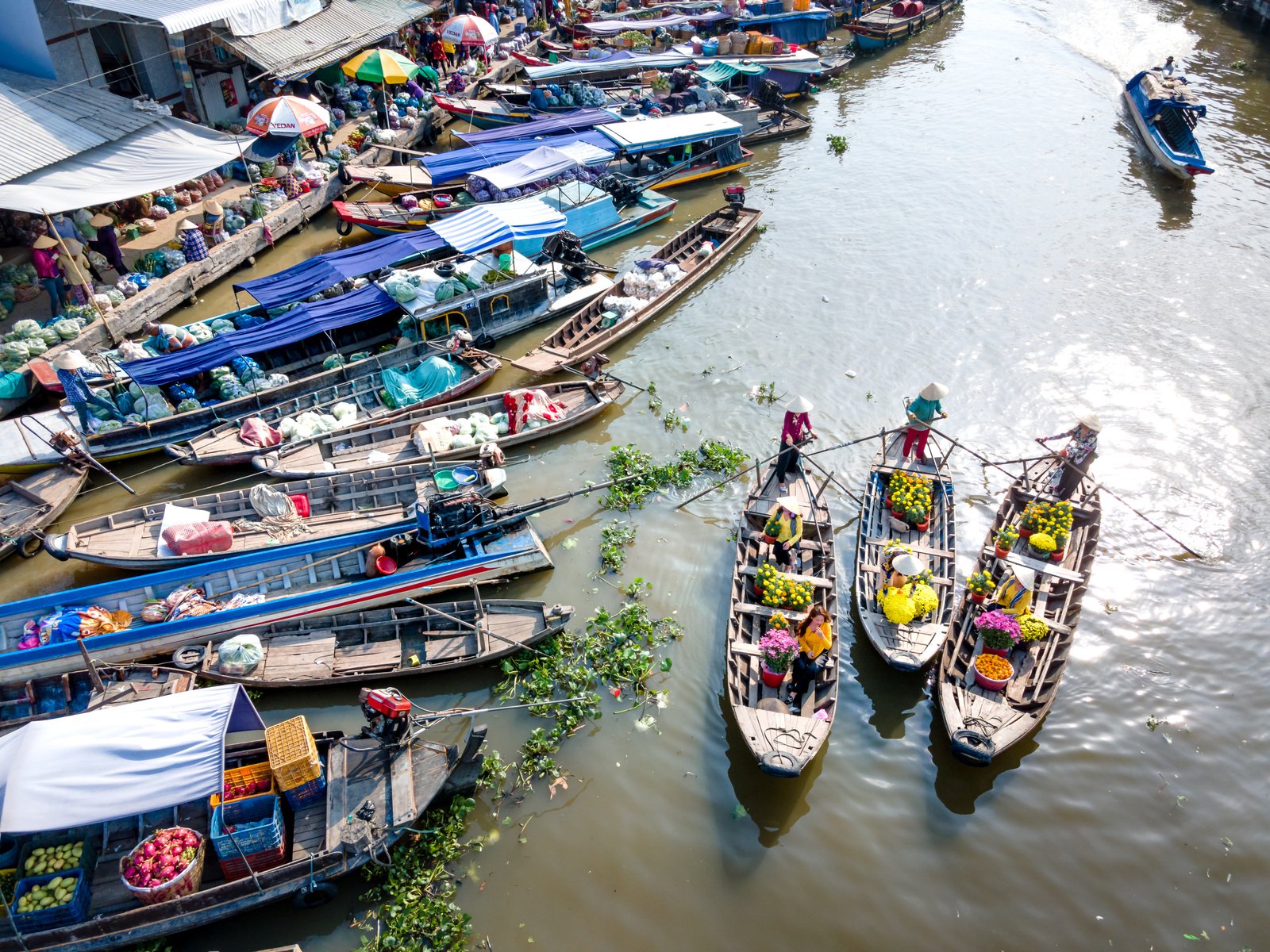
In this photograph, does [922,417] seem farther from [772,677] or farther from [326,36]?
[326,36]

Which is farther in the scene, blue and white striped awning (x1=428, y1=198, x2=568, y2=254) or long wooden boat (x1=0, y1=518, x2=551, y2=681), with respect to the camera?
blue and white striped awning (x1=428, y1=198, x2=568, y2=254)

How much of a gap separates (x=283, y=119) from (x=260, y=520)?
16.3 metres

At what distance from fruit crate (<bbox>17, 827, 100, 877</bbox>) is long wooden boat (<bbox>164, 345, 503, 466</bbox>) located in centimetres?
835

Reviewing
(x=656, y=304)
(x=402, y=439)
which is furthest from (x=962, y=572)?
(x=402, y=439)

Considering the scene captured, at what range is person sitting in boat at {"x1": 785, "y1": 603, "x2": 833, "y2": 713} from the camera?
12578 mm

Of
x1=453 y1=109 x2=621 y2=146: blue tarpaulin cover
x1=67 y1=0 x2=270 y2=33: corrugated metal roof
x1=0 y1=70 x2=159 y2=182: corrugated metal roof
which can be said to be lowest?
x1=453 y1=109 x2=621 y2=146: blue tarpaulin cover

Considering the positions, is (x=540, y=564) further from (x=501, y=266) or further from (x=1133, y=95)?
(x=1133, y=95)

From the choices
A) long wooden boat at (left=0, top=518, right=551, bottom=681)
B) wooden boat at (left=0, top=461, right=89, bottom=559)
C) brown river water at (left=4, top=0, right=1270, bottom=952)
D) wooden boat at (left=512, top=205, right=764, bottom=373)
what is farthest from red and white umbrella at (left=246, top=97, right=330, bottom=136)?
long wooden boat at (left=0, top=518, right=551, bottom=681)

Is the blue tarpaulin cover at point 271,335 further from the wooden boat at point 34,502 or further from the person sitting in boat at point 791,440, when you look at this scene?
the person sitting in boat at point 791,440

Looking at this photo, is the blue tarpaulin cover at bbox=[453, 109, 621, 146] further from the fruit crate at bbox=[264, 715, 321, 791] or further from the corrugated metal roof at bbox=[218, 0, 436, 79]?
the fruit crate at bbox=[264, 715, 321, 791]

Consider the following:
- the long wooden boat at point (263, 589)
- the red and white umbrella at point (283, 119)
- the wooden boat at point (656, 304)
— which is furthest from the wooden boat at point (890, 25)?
the long wooden boat at point (263, 589)

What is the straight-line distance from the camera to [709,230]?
27016mm

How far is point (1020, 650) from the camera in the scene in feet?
44.0

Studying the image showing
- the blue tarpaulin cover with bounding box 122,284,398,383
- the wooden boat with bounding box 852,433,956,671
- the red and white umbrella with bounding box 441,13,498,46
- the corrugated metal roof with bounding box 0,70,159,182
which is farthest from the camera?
the red and white umbrella with bounding box 441,13,498,46
